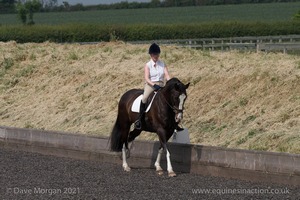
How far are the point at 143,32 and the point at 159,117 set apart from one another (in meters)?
63.1

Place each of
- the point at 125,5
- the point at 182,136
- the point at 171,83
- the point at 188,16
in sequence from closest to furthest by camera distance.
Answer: the point at 171,83 → the point at 182,136 → the point at 188,16 → the point at 125,5

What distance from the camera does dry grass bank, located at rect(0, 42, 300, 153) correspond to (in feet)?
59.7

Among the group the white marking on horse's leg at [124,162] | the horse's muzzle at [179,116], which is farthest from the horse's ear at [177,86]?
the white marking on horse's leg at [124,162]

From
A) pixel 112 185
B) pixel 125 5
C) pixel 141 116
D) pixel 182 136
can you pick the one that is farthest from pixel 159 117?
pixel 125 5

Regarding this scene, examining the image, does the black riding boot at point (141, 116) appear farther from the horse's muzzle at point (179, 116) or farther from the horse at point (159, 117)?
the horse's muzzle at point (179, 116)

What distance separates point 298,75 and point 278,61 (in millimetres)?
2110

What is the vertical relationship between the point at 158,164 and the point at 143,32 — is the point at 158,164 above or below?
above

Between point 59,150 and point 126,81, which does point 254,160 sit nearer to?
point 59,150

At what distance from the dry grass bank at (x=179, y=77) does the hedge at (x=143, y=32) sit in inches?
1749

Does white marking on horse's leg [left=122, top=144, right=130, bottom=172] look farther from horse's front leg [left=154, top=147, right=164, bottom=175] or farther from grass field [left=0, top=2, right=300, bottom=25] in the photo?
grass field [left=0, top=2, right=300, bottom=25]

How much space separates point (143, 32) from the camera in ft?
259

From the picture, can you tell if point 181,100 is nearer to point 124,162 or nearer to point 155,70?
point 155,70

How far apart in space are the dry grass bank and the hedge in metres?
44.4

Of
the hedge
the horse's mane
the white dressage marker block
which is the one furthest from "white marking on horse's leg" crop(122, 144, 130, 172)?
the hedge
